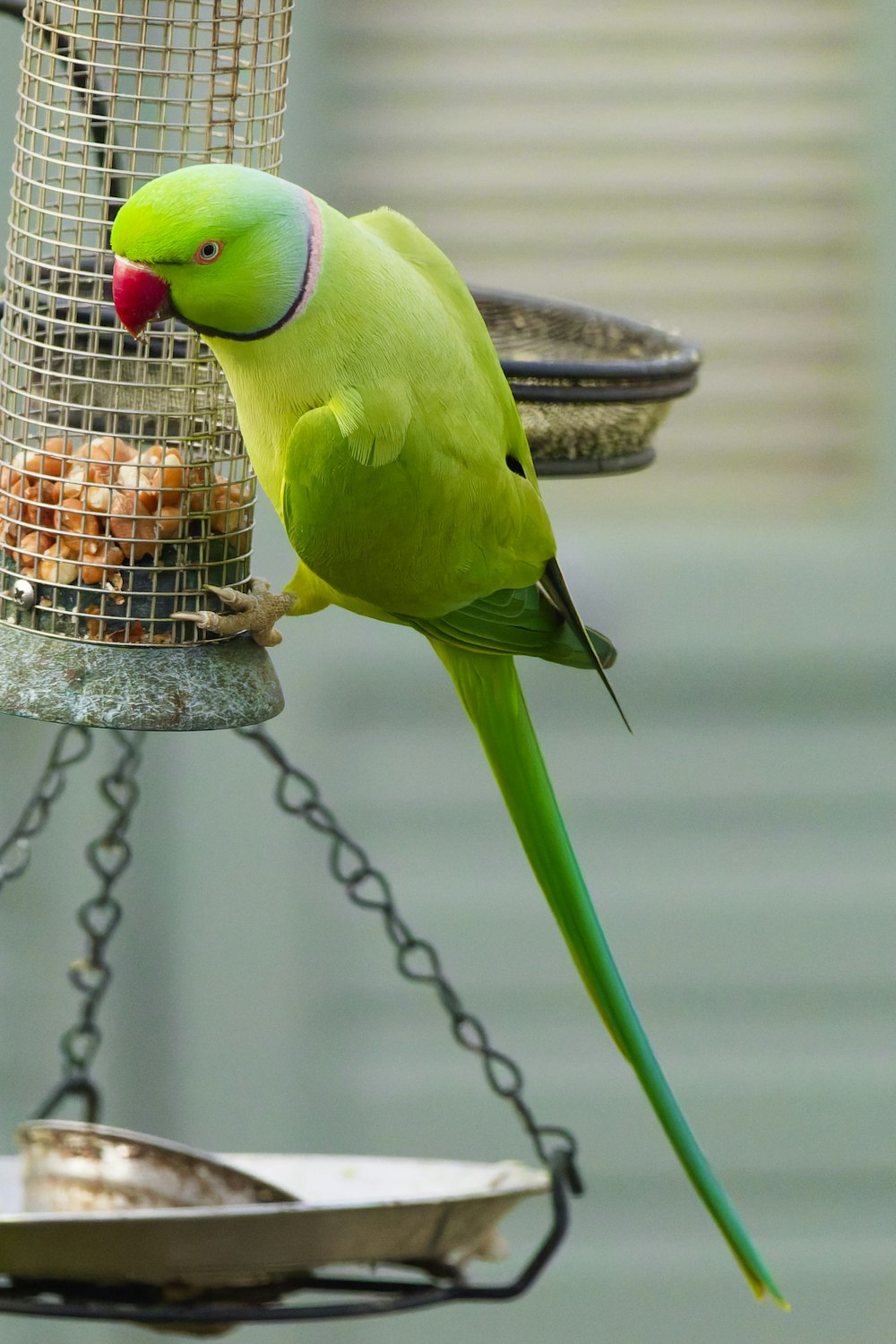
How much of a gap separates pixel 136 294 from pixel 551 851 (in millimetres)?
650

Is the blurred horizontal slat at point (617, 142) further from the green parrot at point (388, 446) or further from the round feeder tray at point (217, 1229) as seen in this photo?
the round feeder tray at point (217, 1229)

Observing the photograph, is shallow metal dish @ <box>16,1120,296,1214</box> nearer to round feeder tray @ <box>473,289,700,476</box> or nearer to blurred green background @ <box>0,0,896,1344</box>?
round feeder tray @ <box>473,289,700,476</box>

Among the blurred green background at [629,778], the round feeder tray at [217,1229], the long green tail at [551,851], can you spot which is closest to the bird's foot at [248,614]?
the long green tail at [551,851]

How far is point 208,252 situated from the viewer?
3.78ft

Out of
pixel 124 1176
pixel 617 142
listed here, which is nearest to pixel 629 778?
pixel 617 142

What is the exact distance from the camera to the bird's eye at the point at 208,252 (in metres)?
1.15

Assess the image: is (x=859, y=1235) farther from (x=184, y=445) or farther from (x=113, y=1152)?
(x=184, y=445)

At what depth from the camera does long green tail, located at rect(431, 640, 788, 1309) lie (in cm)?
148

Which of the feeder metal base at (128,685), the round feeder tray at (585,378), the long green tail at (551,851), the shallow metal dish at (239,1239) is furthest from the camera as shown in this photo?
the long green tail at (551,851)

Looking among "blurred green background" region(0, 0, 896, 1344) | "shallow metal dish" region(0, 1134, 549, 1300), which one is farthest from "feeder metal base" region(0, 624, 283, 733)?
"blurred green background" region(0, 0, 896, 1344)

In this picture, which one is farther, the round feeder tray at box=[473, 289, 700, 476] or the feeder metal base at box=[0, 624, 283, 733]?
the round feeder tray at box=[473, 289, 700, 476]

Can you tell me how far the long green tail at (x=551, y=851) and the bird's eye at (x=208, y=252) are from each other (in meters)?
0.48

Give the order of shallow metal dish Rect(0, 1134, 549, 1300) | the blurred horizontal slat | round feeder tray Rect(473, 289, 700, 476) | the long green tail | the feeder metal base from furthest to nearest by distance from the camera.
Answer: the blurred horizontal slat < the long green tail < round feeder tray Rect(473, 289, 700, 476) < the feeder metal base < shallow metal dish Rect(0, 1134, 549, 1300)

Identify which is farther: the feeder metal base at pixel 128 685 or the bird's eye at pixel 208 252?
the feeder metal base at pixel 128 685
